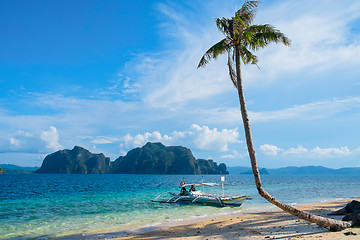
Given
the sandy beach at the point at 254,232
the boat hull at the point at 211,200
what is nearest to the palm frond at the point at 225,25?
the sandy beach at the point at 254,232

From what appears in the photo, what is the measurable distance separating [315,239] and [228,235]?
155 inches

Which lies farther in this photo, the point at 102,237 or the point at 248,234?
the point at 102,237

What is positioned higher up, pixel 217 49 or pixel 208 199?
pixel 217 49

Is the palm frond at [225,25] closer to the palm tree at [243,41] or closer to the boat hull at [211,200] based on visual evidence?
the palm tree at [243,41]

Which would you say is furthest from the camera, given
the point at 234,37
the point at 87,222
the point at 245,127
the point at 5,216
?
the point at 5,216

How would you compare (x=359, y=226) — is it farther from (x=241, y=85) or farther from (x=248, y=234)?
(x=241, y=85)

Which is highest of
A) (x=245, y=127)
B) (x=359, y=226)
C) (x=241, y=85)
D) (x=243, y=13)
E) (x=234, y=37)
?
(x=243, y=13)

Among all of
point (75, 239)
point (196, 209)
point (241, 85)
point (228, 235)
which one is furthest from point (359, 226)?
point (196, 209)

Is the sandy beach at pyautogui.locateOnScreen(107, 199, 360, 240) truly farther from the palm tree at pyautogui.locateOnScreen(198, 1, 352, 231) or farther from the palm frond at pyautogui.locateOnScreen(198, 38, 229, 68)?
the palm frond at pyautogui.locateOnScreen(198, 38, 229, 68)

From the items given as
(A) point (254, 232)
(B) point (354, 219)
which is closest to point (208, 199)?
(A) point (254, 232)

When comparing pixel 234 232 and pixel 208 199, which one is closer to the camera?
pixel 234 232

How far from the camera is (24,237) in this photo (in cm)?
1470

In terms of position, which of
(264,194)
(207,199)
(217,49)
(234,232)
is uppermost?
(217,49)

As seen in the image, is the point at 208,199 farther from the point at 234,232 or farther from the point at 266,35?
the point at 266,35
